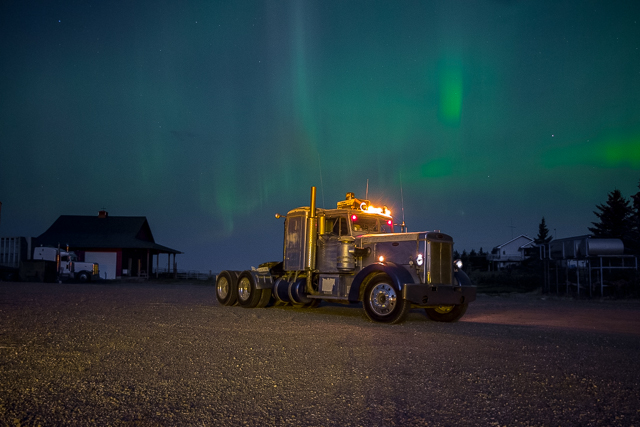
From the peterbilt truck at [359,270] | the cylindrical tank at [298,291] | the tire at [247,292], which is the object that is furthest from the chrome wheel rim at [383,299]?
the tire at [247,292]

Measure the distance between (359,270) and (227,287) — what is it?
521 cm

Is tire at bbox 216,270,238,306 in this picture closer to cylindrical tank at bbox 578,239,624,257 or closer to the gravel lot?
the gravel lot

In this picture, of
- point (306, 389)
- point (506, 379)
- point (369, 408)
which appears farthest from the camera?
point (506, 379)

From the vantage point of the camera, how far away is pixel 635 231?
37.0 meters

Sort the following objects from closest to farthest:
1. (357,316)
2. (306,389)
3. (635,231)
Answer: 1. (306,389)
2. (357,316)
3. (635,231)

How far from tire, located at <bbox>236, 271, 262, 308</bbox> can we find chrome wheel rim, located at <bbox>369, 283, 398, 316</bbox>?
14.9 ft

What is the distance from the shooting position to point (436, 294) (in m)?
11.4

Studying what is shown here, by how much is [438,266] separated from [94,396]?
27.9 ft

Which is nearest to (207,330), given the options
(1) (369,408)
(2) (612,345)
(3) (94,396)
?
(3) (94,396)

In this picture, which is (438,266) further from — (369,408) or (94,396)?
(94,396)

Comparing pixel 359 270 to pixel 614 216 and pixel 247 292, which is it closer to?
pixel 247 292

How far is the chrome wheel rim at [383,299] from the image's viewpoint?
1127 centimetres

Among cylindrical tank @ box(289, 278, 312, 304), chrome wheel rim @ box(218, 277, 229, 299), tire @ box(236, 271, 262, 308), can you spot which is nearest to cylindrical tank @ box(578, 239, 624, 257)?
cylindrical tank @ box(289, 278, 312, 304)

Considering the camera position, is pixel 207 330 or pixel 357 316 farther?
pixel 357 316
